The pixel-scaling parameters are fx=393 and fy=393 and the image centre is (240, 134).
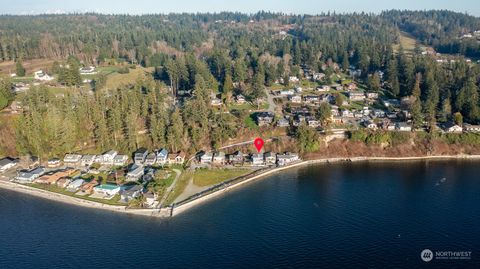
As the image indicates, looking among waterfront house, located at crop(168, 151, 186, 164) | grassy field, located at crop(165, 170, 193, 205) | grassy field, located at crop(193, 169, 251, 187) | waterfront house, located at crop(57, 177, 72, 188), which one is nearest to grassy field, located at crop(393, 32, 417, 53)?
grassy field, located at crop(193, 169, 251, 187)

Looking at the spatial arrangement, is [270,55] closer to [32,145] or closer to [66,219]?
[32,145]

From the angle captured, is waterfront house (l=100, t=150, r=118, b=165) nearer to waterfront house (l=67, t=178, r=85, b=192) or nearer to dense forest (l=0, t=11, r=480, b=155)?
dense forest (l=0, t=11, r=480, b=155)

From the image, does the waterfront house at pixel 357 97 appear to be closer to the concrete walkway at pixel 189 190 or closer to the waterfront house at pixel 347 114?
the waterfront house at pixel 347 114

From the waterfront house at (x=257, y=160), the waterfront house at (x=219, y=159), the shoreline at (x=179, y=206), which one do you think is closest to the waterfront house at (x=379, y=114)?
the shoreline at (x=179, y=206)

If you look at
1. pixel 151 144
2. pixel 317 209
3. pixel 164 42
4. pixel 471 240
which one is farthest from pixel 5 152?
pixel 164 42

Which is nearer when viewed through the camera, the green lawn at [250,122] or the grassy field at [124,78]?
the green lawn at [250,122]

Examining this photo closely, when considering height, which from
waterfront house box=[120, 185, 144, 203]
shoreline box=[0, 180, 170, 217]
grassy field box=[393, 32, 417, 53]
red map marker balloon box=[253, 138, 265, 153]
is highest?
grassy field box=[393, 32, 417, 53]
